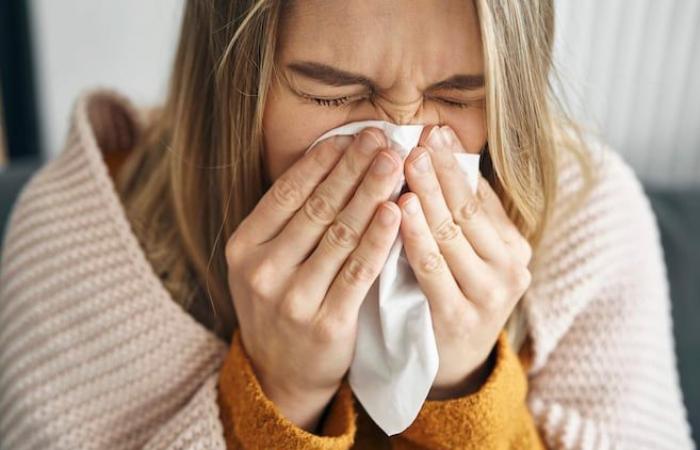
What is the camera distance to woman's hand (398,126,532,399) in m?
0.69

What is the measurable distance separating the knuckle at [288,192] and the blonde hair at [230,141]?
0.07 metres

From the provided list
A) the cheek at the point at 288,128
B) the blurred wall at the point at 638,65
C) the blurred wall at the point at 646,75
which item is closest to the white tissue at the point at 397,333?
the cheek at the point at 288,128

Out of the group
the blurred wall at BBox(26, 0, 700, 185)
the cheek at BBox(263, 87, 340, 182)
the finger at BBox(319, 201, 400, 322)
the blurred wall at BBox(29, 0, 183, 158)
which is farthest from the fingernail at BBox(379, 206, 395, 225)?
the blurred wall at BBox(29, 0, 183, 158)

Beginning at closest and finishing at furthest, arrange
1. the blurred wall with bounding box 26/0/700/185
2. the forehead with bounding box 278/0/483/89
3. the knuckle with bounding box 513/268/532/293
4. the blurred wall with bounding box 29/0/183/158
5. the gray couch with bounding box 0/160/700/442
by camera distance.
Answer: the forehead with bounding box 278/0/483/89 → the knuckle with bounding box 513/268/532/293 → the gray couch with bounding box 0/160/700/442 → the blurred wall with bounding box 26/0/700/185 → the blurred wall with bounding box 29/0/183/158

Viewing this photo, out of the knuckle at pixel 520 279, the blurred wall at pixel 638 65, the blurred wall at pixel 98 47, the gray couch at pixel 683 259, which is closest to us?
the knuckle at pixel 520 279

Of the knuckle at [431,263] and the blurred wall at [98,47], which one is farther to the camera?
the blurred wall at [98,47]

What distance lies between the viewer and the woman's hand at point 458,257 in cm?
69

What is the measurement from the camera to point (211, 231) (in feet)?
2.98

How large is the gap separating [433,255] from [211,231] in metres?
0.33

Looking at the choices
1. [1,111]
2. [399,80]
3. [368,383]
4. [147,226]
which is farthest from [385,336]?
[1,111]

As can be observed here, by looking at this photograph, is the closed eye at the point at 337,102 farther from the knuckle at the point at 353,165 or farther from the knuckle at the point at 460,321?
the knuckle at the point at 460,321

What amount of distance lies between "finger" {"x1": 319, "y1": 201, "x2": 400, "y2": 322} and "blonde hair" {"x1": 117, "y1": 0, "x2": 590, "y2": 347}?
143mm

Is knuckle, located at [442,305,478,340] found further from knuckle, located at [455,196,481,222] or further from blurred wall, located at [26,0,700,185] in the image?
blurred wall, located at [26,0,700,185]

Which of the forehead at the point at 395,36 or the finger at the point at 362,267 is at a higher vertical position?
the forehead at the point at 395,36
